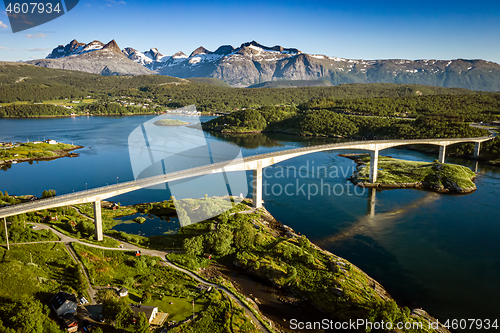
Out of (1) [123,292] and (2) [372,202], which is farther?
(2) [372,202]

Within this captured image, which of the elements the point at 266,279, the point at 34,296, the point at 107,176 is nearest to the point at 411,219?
the point at 266,279

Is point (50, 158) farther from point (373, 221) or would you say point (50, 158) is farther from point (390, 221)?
point (390, 221)

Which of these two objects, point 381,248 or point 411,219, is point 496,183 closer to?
point 411,219

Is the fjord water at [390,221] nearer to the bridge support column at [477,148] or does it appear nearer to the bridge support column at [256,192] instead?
the bridge support column at [256,192]

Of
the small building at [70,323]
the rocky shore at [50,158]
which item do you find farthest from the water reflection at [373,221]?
the rocky shore at [50,158]

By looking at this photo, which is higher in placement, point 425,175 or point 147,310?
point 147,310

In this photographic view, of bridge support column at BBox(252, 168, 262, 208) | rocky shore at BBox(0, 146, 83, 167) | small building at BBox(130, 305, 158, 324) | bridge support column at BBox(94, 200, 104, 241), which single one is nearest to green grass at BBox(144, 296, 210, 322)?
small building at BBox(130, 305, 158, 324)

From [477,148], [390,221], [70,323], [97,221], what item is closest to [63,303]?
[70,323]
